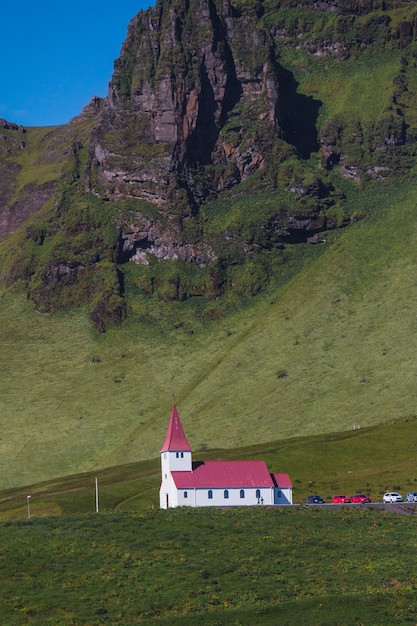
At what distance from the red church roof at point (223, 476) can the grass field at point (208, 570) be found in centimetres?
2097

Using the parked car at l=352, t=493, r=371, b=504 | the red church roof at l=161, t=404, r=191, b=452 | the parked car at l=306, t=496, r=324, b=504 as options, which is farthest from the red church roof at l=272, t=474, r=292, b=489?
the red church roof at l=161, t=404, r=191, b=452

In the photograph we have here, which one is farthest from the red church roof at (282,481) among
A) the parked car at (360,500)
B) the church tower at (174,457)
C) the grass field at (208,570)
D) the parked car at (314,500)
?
the grass field at (208,570)

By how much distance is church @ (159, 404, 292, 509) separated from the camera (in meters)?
128

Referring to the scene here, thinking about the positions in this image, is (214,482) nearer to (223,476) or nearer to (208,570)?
(223,476)

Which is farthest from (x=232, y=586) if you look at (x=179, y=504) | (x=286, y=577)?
(x=179, y=504)

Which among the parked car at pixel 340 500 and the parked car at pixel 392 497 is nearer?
the parked car at pixel 340 500

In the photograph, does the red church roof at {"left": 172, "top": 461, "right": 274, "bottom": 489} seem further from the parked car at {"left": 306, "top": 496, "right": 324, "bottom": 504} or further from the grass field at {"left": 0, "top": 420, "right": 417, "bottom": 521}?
the grass field at {"left": 0, "top": 420, "right": 417, "bottom": 521}

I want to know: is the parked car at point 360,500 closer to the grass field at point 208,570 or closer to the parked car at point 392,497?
the parked car at point 392,497

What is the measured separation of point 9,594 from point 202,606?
13.1 m

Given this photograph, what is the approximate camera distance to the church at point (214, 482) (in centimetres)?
12788

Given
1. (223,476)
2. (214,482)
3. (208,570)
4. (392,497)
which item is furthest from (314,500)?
(208,570)

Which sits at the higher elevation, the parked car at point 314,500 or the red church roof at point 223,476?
the red church roof at point 223,476

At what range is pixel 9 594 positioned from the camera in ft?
264

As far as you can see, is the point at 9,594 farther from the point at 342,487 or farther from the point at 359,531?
the point at 342,487
